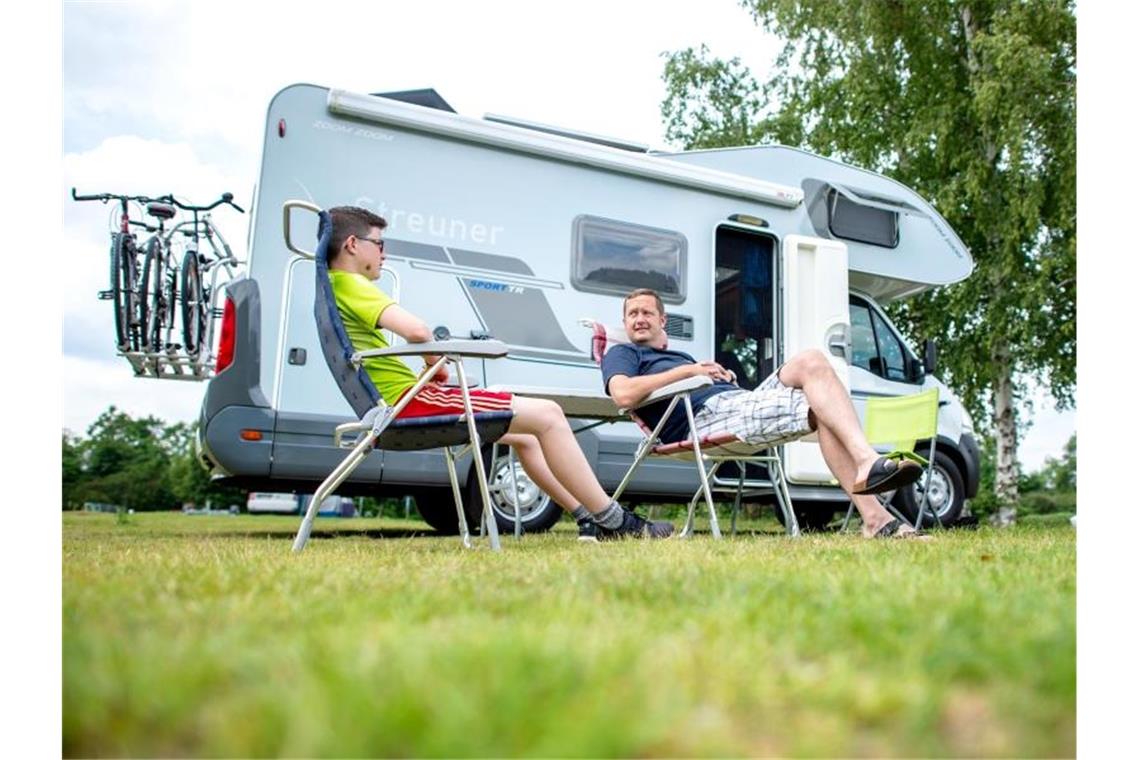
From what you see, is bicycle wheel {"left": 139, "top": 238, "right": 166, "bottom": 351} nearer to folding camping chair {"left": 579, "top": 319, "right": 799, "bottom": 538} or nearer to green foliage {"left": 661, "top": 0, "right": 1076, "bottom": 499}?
folding camping chair {"left": 579, "top": 319, "right": 799, "bottom": 538}

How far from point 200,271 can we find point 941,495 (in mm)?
4552

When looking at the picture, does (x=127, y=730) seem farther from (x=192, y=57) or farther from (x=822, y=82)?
(x=822, y=82)

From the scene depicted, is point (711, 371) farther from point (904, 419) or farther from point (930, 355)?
point (930, 355)

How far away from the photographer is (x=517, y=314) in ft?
16.0

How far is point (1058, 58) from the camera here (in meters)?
8.91

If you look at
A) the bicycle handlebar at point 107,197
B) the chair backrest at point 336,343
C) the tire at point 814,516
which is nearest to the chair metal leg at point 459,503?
the chair backrest at point 336,343

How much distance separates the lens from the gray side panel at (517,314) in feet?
15.8

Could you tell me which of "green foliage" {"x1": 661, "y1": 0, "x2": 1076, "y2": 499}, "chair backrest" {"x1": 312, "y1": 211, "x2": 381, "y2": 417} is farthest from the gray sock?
"green foliage" {"x1": 661, "y1": 0, "x2": 1076, "y2": 499}

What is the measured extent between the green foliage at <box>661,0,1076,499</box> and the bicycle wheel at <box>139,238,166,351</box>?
6924 millimetres

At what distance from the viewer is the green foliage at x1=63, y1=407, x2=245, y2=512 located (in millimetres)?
2861

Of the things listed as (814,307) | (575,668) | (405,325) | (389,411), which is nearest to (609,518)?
(389,411)
